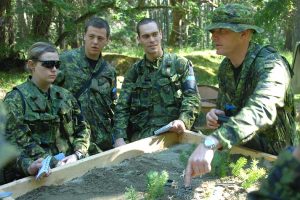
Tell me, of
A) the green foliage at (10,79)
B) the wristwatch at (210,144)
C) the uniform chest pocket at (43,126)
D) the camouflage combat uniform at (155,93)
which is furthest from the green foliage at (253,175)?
the green foliage at (10,79)

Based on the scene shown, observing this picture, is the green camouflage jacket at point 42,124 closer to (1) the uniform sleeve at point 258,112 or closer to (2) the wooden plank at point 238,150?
(2) the wooden plank at point 238,150

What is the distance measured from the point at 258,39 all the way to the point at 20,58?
678 centimetres

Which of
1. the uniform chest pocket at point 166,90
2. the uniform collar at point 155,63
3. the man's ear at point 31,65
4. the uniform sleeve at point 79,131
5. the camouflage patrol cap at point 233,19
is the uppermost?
the camouflage patrol cap at point 233,19

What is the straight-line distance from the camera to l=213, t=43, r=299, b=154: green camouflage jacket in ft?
7.43

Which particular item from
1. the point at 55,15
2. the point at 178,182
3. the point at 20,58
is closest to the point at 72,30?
the point at 55,15

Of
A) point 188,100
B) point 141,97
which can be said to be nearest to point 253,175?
point 188,100

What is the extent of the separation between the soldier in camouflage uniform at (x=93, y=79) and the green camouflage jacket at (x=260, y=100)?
1.58m

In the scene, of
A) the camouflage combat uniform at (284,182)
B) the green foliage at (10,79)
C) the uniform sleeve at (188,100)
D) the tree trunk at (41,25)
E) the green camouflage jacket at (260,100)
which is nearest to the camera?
the camouflage combat uniform at (284,182)

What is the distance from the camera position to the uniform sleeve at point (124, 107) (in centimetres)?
450

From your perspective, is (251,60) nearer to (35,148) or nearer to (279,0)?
(35,148)

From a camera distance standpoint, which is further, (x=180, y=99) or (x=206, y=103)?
(x=206, y=103)

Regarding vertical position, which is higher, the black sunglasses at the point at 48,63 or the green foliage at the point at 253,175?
the black sunglasses at the point at 48,63

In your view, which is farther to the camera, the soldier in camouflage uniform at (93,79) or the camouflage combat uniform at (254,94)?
the soldier in camouflage uniform at (93,79)

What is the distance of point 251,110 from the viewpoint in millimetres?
2309
